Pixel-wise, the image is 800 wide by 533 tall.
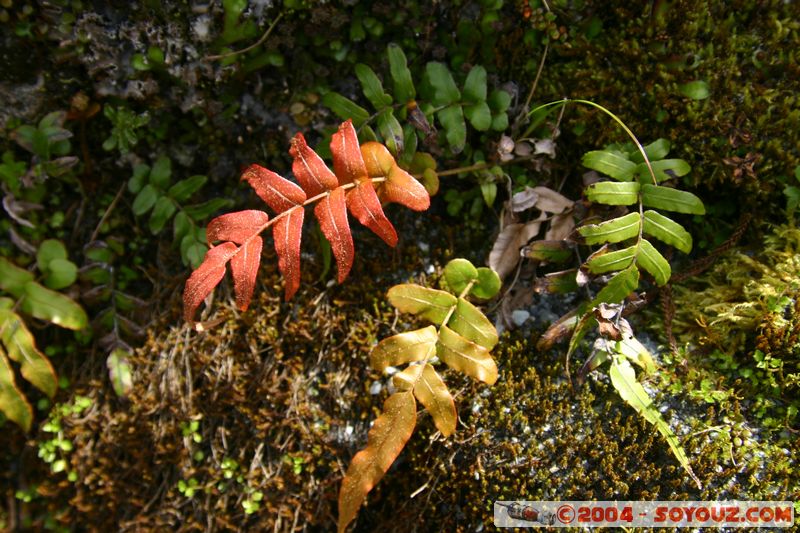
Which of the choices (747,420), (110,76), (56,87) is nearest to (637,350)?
(747,420)

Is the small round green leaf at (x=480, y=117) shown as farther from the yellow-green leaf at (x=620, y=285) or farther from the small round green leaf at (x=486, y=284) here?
the yellow-green leaf at (x=620, y=285)

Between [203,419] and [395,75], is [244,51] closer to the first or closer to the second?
[395,75]

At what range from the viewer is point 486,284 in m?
2.31

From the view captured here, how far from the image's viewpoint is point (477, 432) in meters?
2.34

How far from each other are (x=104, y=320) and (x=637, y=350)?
246cm

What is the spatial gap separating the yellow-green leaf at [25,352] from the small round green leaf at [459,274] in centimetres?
189

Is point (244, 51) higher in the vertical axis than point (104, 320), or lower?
higher

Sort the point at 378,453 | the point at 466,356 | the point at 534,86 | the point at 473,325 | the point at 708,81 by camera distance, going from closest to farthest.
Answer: the point at 378,453
the point at 466,356
the point at 473,325
the point at 708,81
the point at 534,86

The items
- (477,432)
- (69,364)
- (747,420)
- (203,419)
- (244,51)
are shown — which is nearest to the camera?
(747,420)

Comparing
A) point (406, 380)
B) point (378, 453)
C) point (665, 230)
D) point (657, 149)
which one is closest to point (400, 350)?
point (406, 380)

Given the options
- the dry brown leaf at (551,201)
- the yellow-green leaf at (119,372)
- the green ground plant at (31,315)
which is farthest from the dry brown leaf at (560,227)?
the green ground plant at (31,315)

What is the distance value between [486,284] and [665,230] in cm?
69

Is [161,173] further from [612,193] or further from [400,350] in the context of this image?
[612,193]

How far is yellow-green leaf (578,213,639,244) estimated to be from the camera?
→ 6.93ft
